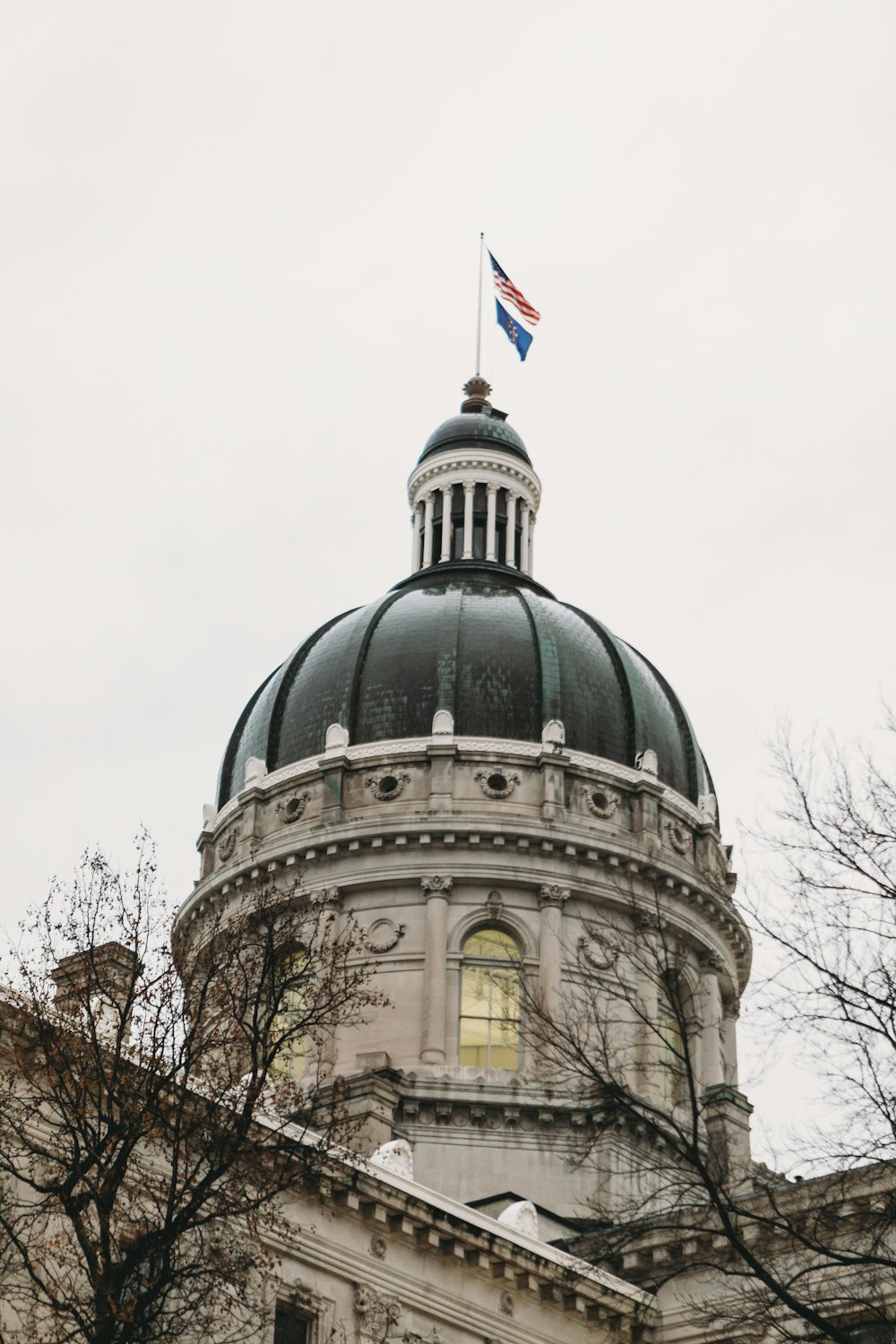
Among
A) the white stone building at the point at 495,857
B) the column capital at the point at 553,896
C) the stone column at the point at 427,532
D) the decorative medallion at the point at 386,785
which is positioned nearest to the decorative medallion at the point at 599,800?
the white stone building at the point at 495,857

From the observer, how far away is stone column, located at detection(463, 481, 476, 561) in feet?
205

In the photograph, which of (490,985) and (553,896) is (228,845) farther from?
(553,896)

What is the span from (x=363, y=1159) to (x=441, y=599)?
27.6 metres

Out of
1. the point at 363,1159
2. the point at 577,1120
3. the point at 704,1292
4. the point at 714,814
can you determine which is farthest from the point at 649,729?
the point at 363,1159

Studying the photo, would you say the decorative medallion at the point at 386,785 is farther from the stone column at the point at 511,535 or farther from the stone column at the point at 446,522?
the stone column at the point at 511,535

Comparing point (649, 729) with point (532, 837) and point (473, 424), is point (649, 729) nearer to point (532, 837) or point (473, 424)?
point (532, 837)

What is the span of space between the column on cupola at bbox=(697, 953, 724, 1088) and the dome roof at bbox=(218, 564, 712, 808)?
5.57 metres

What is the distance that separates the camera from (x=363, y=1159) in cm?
3156

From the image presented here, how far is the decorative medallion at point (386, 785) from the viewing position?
5234 cm

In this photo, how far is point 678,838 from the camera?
2141 inches

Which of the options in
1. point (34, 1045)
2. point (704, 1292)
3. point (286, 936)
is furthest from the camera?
point (704, 1292)

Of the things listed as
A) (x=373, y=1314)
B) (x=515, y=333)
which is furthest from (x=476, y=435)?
(x=373, y=1314)

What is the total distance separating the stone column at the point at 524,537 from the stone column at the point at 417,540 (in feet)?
10.8

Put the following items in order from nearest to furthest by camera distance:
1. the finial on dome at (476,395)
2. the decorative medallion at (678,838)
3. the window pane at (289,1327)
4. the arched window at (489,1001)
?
the window pane at (289,1327) < the arched window at (489,1001) < the decorative medallion at (678,838) < the finial on dome at (476,395)
